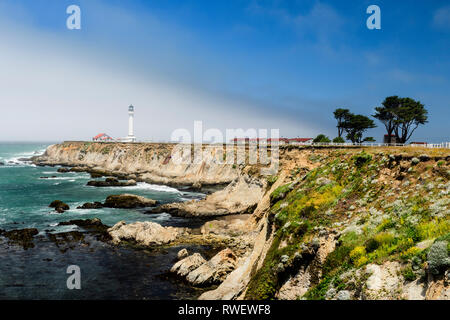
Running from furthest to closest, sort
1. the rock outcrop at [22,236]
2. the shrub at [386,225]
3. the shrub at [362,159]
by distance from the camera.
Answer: the rock outcrop at [22,236] → the shrub at [362,159] → the shrub at [386,225]

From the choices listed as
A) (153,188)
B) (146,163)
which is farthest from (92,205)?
(146,163)

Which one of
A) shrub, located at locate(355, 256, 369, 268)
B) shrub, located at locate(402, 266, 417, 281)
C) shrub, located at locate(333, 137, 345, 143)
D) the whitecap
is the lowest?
the whitecap

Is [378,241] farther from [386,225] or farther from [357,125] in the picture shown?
[357,125]

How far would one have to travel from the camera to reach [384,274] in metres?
8.67

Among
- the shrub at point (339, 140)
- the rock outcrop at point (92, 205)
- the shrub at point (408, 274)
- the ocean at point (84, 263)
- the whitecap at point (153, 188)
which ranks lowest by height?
the ocean at point (84, 263)

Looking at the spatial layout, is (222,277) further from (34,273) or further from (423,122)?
(423,122)

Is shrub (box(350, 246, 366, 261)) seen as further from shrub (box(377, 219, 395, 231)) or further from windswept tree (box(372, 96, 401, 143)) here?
windswept tree (box(372, 96, 401, 143))

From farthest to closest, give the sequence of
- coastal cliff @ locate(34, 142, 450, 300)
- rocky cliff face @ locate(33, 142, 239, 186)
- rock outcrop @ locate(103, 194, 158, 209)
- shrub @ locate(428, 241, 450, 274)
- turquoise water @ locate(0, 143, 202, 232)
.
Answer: rocky cliff face @ locate(33, 142, 239, 186)
rock outcrop @ locate(103, 194, 158, 209)
turquoise water @ locate(0, 143, 202, 232)
coastal cliff @ locate(34, 142, 450, 300)
shrub @ locate(428, 241, 450, 274)

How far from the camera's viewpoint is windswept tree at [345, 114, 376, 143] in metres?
62.6

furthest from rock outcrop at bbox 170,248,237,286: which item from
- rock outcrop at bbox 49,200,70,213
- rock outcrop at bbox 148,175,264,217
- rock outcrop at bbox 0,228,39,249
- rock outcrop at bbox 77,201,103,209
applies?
rock outcrop at bbox 49,200,70,213

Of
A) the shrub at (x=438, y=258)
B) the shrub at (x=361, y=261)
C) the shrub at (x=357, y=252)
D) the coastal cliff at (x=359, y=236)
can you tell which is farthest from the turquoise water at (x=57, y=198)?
the shrub at (x=438, y=258)

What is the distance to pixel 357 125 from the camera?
6378 centimetres

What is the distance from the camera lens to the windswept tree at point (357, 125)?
62.6m

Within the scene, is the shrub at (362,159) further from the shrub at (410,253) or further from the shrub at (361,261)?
the shrub at (410,253)
